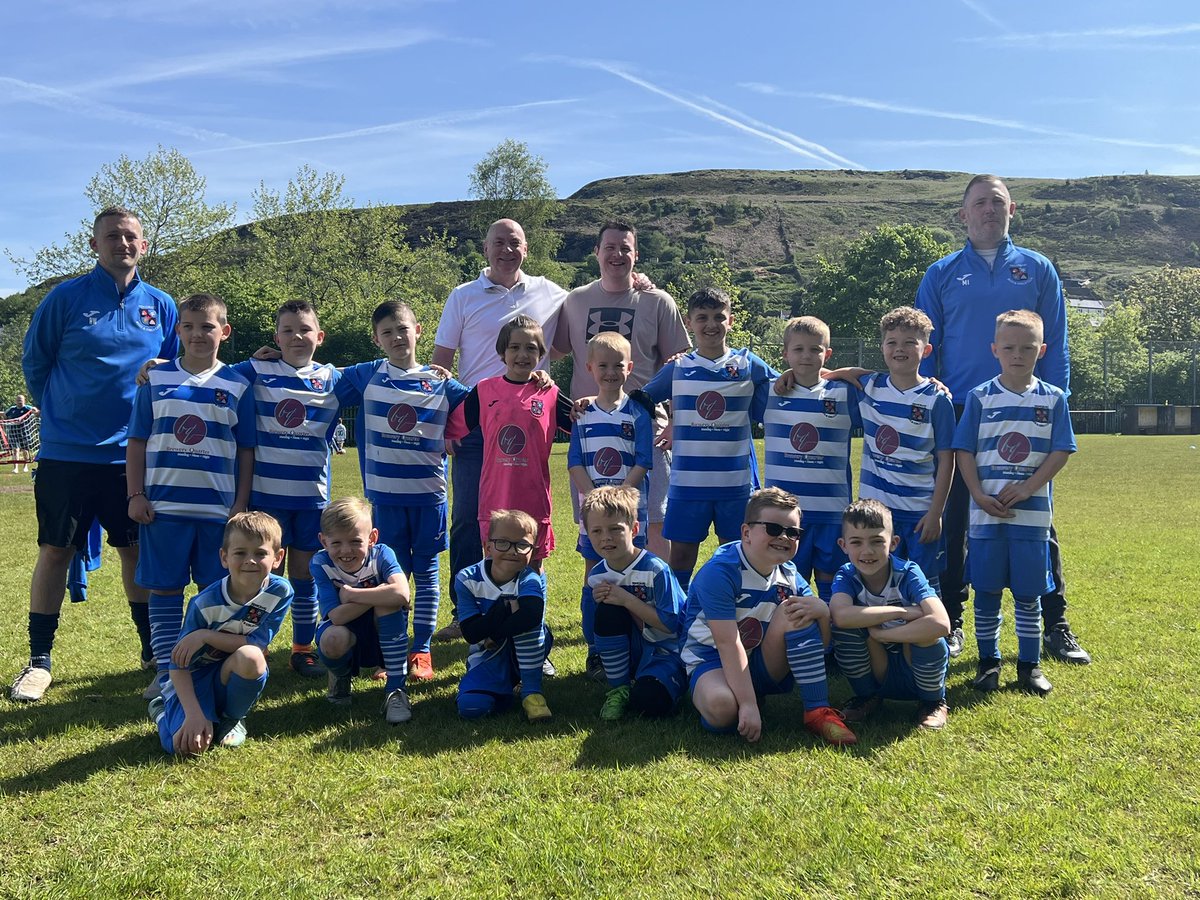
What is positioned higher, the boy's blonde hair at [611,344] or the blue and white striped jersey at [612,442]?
the boy's blonde hair at [611,344]

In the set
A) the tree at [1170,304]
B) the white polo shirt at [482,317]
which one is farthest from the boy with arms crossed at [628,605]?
the tree at [1170,304]

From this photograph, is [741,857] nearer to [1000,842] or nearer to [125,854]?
[1000,842]

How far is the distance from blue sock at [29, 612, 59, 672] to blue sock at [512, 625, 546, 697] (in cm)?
271

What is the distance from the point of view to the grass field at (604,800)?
2.70 m

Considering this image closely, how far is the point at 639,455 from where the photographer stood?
5.07 meters

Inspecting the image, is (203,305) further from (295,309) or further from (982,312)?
(982,312)

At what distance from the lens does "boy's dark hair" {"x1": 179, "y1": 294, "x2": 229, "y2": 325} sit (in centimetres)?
469

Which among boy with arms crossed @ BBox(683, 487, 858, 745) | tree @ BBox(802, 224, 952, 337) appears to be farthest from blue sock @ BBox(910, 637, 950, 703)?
tree @ BBox(802, 224, 952, 337)

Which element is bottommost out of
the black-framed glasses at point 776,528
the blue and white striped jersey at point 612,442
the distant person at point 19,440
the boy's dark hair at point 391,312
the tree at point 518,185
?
the distant person at point 19,440

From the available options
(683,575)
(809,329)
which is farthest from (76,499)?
(809,329)

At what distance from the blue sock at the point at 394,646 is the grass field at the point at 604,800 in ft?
0.62

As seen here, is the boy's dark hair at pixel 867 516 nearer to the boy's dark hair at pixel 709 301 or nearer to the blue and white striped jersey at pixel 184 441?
the boy's dark hair at pixel 709 301

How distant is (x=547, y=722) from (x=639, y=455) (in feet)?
5.24

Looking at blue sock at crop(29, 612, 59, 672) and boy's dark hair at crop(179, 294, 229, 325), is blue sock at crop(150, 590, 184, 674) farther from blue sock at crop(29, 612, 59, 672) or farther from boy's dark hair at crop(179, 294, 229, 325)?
boy's dark hair at crop(179, 294, 229, 325)
